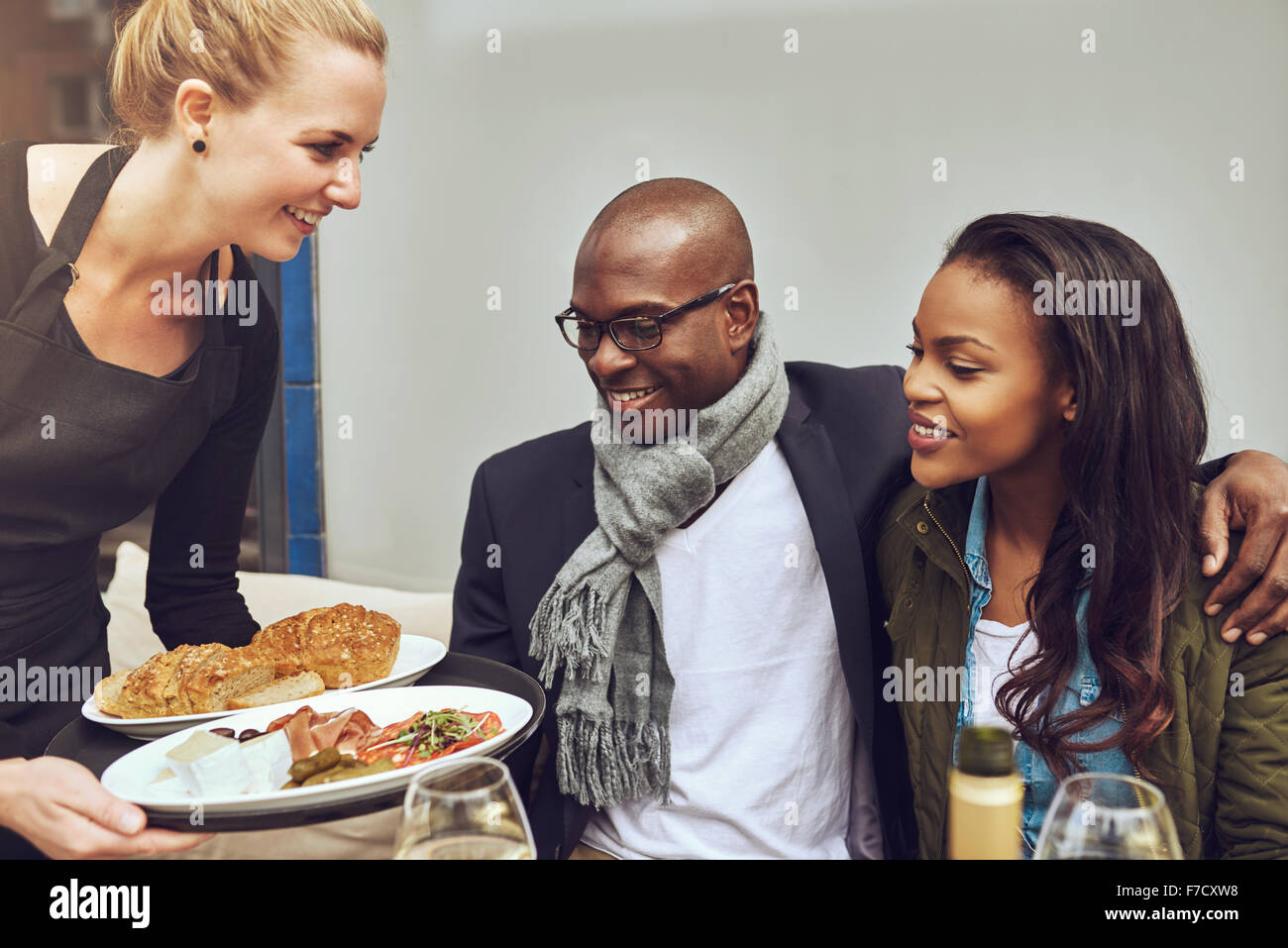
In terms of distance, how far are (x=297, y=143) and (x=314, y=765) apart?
0.75 metres

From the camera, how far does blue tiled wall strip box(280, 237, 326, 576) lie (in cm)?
210

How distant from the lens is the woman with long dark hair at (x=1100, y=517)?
3.66 feet

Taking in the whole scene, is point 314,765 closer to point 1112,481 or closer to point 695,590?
point 695,590

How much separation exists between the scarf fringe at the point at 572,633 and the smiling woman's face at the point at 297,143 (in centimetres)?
60

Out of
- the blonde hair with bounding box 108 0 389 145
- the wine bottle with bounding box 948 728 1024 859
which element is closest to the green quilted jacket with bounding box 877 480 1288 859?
the wine bottle with bounding box 948 728 1024 859

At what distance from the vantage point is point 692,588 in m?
1.49

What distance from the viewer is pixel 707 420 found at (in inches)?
57.4

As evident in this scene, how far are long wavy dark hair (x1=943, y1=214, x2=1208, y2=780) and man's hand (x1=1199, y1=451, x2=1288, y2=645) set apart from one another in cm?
4

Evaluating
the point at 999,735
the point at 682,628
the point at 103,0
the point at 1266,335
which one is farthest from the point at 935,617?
the point at 103,0

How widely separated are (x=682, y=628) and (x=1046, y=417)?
1.98 feet

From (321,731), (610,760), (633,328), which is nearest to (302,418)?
(633,328)

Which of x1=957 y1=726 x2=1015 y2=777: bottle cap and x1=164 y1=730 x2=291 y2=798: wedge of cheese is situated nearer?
x1=957 y1=726 x2=1015 y2=777: bottle cap

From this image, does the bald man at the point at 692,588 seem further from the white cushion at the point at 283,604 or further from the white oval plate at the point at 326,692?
the white cushion at the point at 283,604

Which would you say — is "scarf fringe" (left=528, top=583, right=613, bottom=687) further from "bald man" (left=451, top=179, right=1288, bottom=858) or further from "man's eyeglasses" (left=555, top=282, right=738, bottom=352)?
"man's eyeglasses" (left=555, top=282, right=738, bottom=352)
